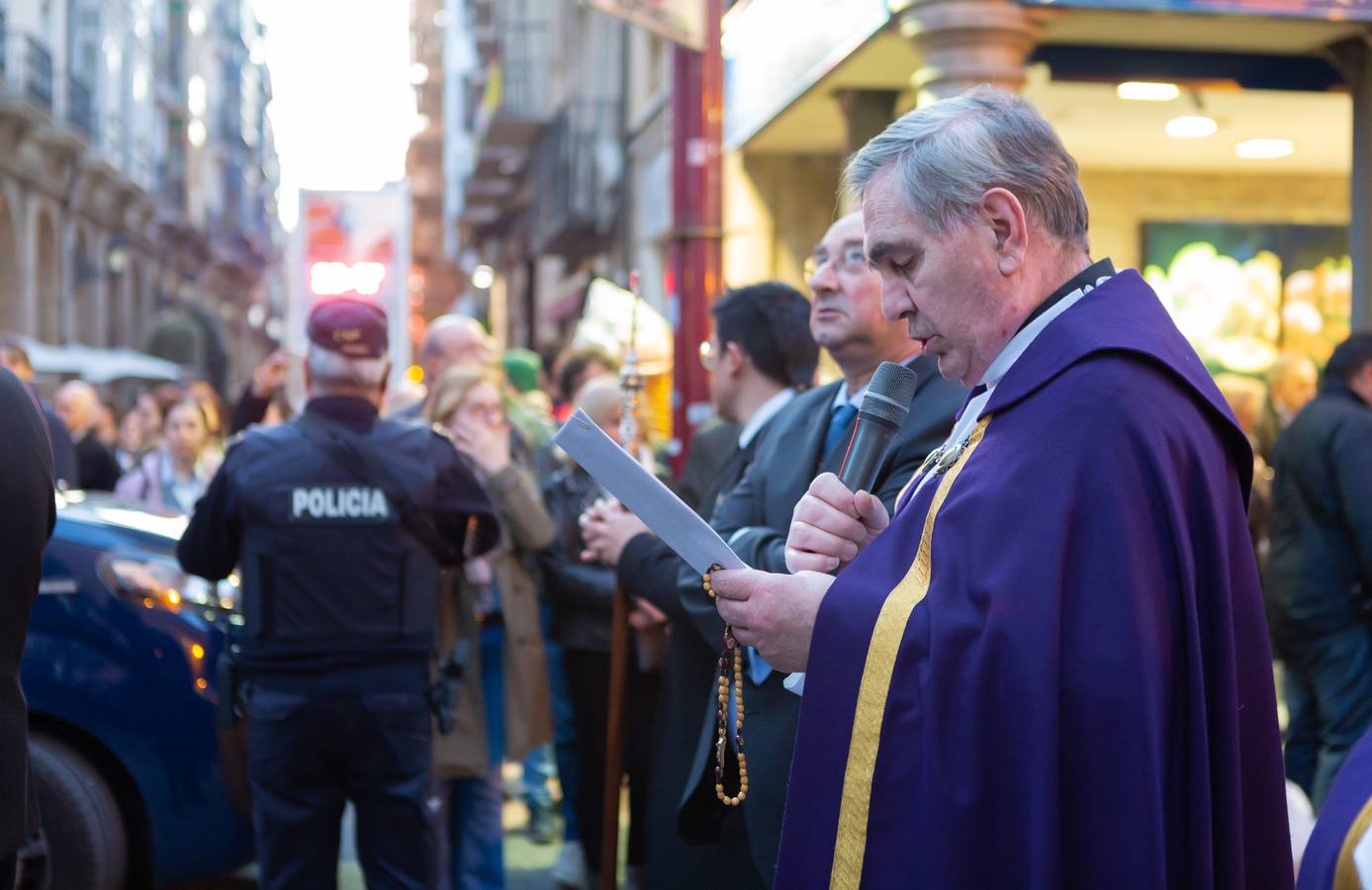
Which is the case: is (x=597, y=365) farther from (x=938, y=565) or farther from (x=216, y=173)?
(x=216, y=173)

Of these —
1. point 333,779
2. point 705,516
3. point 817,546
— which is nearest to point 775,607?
point 817,546

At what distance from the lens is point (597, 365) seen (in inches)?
324

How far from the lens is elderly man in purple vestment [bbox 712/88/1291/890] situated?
2.06 m

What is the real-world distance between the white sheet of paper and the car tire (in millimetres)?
3049

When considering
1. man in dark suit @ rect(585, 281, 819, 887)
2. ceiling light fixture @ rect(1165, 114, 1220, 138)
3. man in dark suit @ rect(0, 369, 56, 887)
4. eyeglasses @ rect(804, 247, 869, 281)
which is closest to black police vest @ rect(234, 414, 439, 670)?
man in dark suit @ rect(585, 281, 819, 887)

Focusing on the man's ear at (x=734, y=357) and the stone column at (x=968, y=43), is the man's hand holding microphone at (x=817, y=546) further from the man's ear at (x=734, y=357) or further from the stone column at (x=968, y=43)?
the stone column at (x=968, y=43)

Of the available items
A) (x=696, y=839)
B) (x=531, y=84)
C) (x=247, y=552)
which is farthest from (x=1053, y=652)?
(x=531, y=84)

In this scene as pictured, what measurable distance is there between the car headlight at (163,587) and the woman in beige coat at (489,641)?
2.48 ft

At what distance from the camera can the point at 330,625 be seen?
4289mm

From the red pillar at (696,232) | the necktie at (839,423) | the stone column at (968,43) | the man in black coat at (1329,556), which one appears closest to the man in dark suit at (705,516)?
A: the necktie at (839,423)

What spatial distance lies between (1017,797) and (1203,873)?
0.92ft

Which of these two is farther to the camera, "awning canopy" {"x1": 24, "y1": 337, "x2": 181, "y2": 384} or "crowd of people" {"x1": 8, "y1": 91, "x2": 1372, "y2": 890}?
"awning canopy" {"x1": 24, "y1": 337, "x2": 181, "y2": 384}

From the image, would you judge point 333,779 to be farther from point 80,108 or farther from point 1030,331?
point 80,108

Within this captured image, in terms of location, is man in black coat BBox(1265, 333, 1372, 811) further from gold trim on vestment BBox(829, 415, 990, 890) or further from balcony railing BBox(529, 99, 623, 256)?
balcony railing BBox(529, 99, 623, 256)
